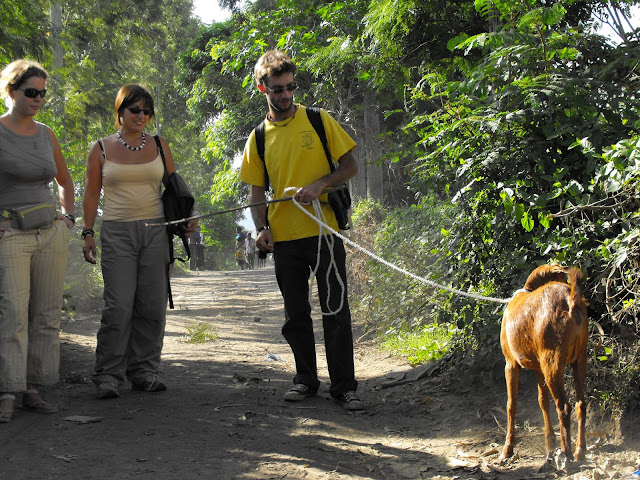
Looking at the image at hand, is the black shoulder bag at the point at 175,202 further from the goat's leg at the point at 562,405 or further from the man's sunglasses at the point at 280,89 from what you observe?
the goat's leg at the point at 562,405

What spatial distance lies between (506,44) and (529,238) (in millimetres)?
1222

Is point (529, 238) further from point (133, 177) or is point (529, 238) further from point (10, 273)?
point (10, 273)

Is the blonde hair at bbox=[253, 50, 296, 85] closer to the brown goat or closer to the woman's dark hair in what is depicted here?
the woman's dark hair

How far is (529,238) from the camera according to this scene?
416cm

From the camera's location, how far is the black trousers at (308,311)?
4801mm

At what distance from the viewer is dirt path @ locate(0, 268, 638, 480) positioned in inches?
135

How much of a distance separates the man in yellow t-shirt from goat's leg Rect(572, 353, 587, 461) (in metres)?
1.90

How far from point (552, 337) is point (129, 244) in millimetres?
3284

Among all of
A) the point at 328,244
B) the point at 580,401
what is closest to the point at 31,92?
the point at 328,244

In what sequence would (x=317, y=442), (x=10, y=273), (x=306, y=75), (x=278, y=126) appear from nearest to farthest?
A: 1. (x=317, y=442)
2. (x=10, y=273)
3. (x=278, y=126)
4. (x=306, y=75)

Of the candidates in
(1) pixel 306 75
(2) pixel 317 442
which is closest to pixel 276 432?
(2) pixel 317 442

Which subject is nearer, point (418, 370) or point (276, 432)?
point (276, 432)

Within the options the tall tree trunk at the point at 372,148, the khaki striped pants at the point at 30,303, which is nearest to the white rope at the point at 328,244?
the khaki striped pants at the point at 30,303

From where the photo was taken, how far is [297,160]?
4.71 metres
